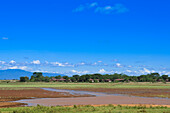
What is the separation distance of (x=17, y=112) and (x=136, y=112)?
43.0 feet

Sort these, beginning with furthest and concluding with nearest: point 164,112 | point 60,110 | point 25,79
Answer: point 25,79
point 60,110
point 164,112

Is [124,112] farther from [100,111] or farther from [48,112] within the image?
[48,112]

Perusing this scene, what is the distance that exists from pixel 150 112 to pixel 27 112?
13.6 m

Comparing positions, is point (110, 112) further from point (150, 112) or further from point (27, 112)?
point (27, 112)

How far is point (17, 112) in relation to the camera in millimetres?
26281

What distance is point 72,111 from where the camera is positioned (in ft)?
90.3

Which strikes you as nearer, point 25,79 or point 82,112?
point 82,112

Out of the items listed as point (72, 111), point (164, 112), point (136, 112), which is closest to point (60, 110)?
point (72, 111)

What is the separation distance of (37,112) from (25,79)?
17314cm

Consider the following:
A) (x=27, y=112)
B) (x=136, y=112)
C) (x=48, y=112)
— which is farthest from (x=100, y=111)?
(x=27, y=112)

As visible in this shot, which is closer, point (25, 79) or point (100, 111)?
point (100, 111)

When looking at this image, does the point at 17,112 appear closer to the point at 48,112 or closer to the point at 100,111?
the point at 48,112

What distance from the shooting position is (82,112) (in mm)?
26781

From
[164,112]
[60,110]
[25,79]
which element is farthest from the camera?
[25,79]
